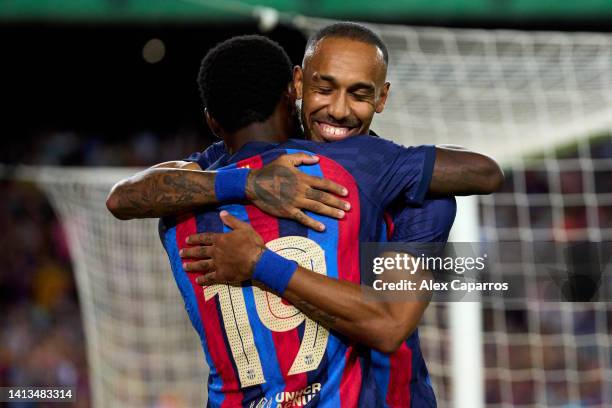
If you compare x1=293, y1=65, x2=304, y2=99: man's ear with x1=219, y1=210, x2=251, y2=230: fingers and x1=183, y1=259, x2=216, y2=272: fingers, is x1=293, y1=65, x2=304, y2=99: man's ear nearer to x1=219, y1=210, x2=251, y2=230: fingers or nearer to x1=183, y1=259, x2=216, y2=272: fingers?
x1=219, y1=210, x2=251, y2=230: fingers

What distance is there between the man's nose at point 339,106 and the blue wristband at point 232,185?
241 mm

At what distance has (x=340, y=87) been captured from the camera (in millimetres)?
2188

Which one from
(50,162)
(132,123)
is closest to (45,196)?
(50,162)

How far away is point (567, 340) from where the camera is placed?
793cm

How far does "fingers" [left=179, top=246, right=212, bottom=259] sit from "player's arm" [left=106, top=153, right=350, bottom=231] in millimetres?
93

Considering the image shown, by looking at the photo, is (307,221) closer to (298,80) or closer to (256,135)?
(256,135)

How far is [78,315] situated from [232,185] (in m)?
7.45

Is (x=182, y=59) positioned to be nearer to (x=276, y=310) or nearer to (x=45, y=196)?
(x=45, y=196)

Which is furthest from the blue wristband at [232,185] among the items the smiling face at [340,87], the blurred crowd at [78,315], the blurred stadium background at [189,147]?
the blurred crowd at [78,315]

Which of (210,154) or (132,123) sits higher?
(132,123)

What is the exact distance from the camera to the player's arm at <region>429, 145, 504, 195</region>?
6.97 ft

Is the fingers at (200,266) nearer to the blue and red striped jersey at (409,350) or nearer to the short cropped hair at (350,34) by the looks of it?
the blue and red striped jersey at (409,350)

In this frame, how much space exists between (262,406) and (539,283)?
468cm

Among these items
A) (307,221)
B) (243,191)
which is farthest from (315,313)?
(243,191)
